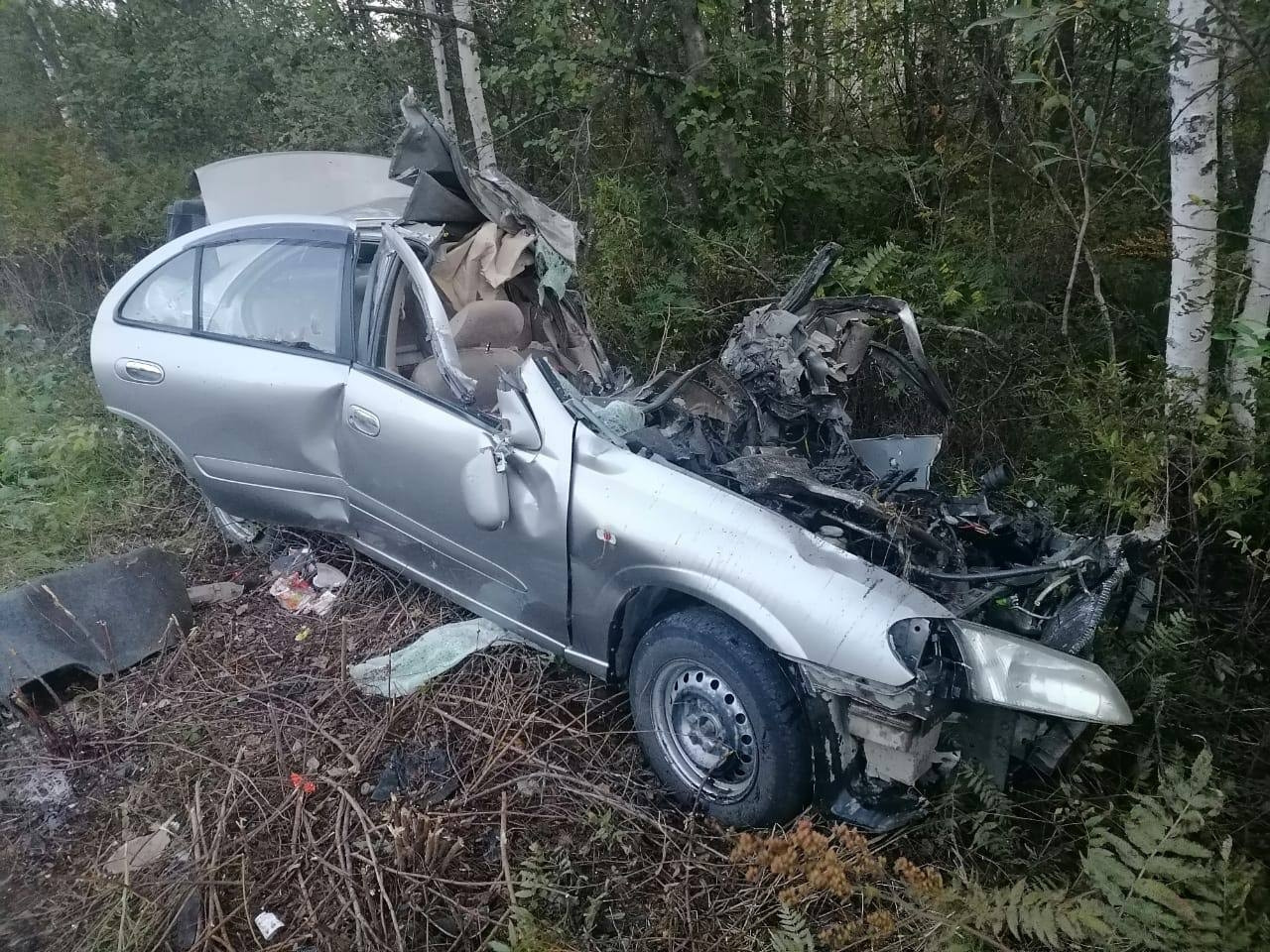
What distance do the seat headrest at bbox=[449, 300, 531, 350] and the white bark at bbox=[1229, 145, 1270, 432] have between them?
2.93 m

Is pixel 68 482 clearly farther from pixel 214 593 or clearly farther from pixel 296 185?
pixel 296 185

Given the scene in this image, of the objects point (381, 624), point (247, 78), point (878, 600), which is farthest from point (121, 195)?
point (878, 600)

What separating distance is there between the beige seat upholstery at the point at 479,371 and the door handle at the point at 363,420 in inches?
8.6

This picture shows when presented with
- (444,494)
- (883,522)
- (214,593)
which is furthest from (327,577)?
(883,522)

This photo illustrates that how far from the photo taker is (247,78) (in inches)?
351

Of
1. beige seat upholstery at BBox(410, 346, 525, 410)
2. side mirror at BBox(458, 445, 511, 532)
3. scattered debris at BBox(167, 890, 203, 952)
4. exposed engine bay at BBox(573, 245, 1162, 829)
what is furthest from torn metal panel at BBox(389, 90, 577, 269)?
scattered debris at BBox(167, 890, 203, 952)

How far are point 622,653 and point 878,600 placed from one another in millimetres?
963

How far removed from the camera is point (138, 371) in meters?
3.87

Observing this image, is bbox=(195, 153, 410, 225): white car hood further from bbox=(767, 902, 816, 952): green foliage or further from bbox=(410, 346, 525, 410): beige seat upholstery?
bbox=(767, 902, 816, 952): green foliage

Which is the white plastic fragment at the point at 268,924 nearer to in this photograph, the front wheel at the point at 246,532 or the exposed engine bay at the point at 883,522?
the exposed engine bay at the point at 883,522

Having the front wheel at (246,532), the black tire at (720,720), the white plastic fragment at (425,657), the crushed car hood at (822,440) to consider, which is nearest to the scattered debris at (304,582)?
the front wheel at (246,532)

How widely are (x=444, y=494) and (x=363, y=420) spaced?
0.51 metres

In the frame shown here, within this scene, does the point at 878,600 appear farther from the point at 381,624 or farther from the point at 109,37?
the point at 109,37

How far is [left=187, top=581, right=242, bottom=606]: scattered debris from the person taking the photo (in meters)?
3.89
